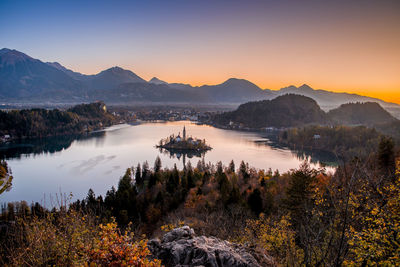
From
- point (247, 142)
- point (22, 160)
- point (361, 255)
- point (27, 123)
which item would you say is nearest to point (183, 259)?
point (361, 255)

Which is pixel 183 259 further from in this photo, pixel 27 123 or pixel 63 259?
pixel 27 123

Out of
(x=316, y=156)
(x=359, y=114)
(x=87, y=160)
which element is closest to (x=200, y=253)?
(x=87, y=160)

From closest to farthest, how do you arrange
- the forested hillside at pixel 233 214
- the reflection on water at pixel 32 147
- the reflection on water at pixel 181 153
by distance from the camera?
the forested hillside at pixel 233 214 < the reflection on water at pixel 32 147 < the reflection on water at pixel 181 153

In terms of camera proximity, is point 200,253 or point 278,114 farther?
point 278,114

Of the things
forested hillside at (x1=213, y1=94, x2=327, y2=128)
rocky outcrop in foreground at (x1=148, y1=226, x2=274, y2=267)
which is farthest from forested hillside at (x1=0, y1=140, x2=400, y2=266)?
forested hillside at (x1=213, y1=94, x2=327, y2=128)

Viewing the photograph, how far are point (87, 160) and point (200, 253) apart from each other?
Result: 1297 inches

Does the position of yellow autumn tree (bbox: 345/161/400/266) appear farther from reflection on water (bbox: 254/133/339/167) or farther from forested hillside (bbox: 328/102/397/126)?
forested hillside (bbox: 328/102/397/126)

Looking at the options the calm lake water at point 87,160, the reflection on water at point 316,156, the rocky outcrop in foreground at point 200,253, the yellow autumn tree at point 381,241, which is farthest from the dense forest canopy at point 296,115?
the yellow autumn tree at point 381,241

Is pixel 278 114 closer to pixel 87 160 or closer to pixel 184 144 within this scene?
pixel 184 144

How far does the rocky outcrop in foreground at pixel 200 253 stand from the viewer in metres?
4.11

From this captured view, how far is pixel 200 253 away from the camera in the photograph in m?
4.20

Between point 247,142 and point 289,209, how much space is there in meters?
38.9

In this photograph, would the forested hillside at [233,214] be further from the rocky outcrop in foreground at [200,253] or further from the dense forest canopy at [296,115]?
the dense forest canopy at [296,115]

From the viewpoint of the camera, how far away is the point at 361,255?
3354 mm
